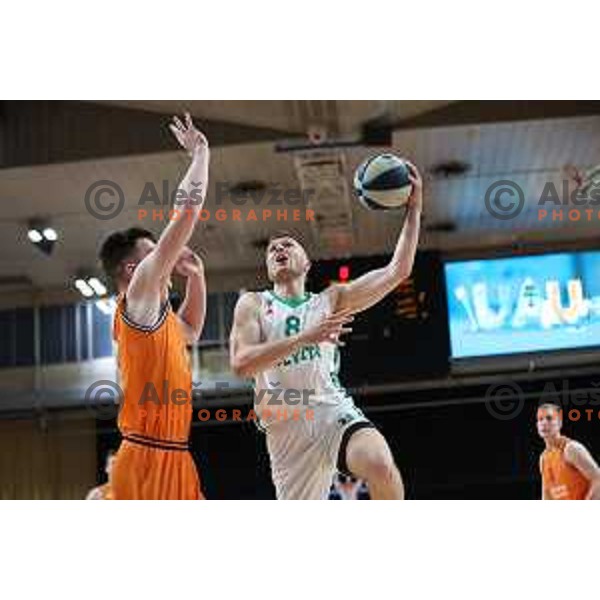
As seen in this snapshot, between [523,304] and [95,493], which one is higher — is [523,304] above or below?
above

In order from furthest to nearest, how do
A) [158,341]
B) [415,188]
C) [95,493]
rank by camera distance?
[415,188] → [95,493] → [158,341]

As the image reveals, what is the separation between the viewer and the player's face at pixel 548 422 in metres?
6.41

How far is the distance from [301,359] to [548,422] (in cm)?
124

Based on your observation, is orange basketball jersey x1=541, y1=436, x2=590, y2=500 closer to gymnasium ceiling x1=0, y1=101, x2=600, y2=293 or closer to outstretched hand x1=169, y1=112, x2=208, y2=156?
gymnasium ceiling x1=0, y1=101, x2=600, y2=293

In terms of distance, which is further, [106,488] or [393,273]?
[393,273]

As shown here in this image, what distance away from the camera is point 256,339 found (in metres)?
6.38

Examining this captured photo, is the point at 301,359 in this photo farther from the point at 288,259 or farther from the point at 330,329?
the point at 288,259

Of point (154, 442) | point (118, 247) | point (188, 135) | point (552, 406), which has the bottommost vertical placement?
point (154, 442)

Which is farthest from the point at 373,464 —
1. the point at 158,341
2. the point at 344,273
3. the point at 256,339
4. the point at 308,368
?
the point at 158,341
